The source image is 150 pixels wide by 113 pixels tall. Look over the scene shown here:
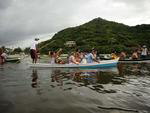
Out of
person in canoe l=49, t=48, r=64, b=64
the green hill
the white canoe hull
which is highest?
the green hill

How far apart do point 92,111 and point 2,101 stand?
11.1ft

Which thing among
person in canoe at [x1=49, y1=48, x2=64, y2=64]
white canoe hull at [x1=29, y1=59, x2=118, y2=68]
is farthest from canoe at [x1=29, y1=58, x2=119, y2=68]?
person in canoe at [x1=49, y1=48, x2=64, y2=64]

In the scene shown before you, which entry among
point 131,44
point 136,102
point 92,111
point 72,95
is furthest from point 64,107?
point 131,44

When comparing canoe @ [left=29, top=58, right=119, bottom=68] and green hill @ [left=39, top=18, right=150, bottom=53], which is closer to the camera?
canoe @ [left=29, top=58, right=119, bottom=68]

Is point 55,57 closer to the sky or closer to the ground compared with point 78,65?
closer to the sky

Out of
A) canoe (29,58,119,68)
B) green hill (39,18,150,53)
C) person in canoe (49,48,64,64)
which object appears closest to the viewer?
canoe (29,58,119,68)

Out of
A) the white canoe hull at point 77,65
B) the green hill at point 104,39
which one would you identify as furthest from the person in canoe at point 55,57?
the green hill at point 104,39

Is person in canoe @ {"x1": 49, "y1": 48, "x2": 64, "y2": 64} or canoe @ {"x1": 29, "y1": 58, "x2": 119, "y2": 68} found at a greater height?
person in canoe @ {"x1": 49, "y1": 48, "x2": 64, "y2": 64}

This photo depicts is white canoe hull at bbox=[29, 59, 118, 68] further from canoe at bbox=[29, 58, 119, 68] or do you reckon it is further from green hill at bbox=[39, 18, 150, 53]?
green hill at bbox=[39, 18, 150, 53]

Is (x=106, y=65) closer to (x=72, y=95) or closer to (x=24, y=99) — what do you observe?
(x=72, y=95)

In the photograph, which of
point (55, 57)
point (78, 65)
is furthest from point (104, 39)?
point (78, 65)

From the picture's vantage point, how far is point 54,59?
860 inches

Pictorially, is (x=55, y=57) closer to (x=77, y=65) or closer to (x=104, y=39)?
(x=77, y=65)

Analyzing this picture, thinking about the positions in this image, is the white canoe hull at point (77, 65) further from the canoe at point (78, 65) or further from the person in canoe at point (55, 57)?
the person in canoe at point (55, 57)
